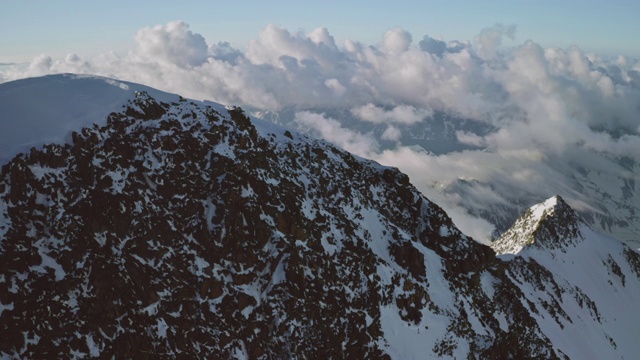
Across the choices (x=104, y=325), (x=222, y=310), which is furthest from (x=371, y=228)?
(x=104, y=325)

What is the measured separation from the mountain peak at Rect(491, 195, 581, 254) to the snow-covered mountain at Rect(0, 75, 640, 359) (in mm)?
73432

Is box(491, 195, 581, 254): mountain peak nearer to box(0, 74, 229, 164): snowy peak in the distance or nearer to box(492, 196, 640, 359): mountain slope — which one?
box(492, 196, 640, 359): mountain slope

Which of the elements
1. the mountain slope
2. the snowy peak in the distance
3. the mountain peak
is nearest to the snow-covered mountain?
the snowy peak in the distance

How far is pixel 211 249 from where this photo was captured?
53312 millimetres

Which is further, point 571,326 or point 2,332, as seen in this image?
point 571,326

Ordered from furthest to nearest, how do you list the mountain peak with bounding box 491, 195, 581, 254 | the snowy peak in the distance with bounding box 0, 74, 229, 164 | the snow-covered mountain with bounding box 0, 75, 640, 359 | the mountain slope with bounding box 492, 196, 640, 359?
the mountain peak with bounding box 491, 195, 581, 254
the mountain slope with bounding box 492, 196, 640, 359
the snowy peak in the distance with bounding box 0, 74, 229, 164
the snow-covered mountain with bounding box 0, 75, 640, 359

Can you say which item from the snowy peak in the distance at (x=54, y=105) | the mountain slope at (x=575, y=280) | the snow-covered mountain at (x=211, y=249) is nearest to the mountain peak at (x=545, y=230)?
the mountain slope at (x=575, y=280)

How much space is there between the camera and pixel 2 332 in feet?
126

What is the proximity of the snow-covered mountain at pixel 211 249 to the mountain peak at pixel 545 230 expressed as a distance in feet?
241

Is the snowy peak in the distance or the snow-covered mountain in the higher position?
the snowy peak in the distance

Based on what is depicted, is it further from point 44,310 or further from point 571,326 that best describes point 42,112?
point 571,326

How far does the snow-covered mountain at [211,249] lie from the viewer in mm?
43500

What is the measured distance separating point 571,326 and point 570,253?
56849mm

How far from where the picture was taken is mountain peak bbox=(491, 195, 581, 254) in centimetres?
14875
